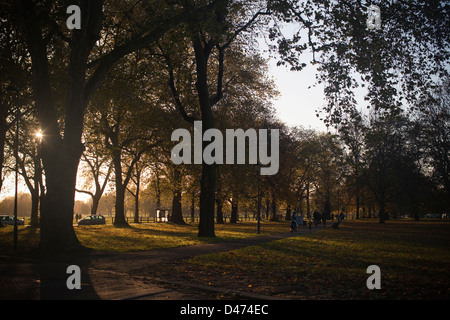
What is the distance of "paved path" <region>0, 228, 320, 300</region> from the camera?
7.01m

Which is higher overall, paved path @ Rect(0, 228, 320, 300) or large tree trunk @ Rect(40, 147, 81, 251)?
large tree trunk @ Rect(40, 147, 81, 251)

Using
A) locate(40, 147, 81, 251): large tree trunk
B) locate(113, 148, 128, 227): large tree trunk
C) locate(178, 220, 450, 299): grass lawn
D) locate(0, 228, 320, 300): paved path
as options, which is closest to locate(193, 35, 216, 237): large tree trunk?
locate(178, 220, 450, 299): grass lawn

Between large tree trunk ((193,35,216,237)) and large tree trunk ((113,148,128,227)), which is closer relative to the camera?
large tree trunk ((193,35,216,237))

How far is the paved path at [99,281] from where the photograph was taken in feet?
23.0

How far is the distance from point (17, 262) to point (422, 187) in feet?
155

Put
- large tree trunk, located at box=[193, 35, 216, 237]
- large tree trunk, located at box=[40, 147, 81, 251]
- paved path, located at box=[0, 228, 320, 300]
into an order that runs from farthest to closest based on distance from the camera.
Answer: large tree trunk, located at box=[193, 35, 216, 237] < large tree trunk, located at box=[40, 147, 81, 251] < paved path, located at box=[0, 228, 320, 300]

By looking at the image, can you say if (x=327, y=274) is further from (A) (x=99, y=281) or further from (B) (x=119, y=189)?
(B) (x=119, y=189)

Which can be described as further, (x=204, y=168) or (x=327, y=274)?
(x=204, y=168)

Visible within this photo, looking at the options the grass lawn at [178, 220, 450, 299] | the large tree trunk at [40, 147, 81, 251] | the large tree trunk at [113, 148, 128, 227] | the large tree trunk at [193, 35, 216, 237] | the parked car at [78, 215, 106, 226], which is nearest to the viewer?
the grass lawn at [178, 220, 450, 299]

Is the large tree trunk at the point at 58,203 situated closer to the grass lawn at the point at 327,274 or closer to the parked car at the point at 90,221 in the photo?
the grass lawn at the point at 327,274

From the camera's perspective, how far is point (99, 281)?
8516 mm

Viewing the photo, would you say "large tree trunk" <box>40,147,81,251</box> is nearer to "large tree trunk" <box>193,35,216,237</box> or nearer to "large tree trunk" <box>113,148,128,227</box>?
"large tree trunk" <box>193,35,216,237</box>

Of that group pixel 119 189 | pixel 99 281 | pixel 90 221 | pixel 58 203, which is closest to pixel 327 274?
pixel 99 281

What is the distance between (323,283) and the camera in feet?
26.5
